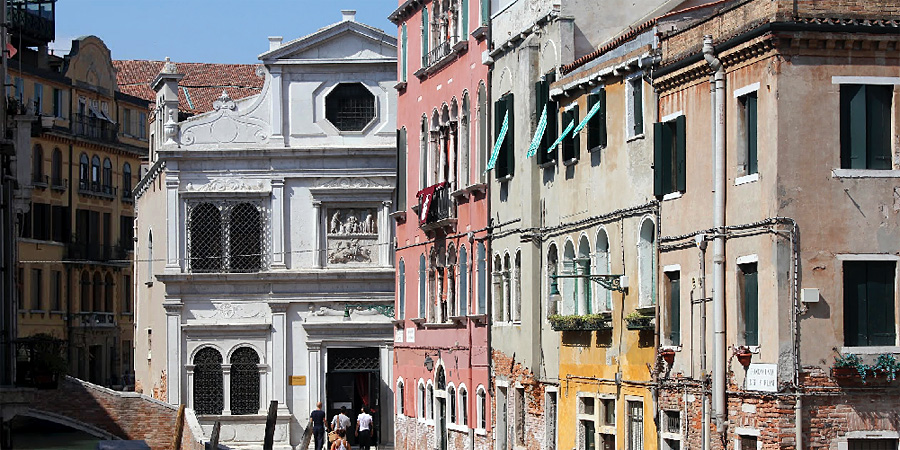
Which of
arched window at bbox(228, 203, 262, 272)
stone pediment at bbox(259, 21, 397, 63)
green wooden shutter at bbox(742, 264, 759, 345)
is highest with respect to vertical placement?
stone pediment at bbox(259, 21, 397, 63)

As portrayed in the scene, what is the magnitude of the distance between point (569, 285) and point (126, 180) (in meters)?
50.3

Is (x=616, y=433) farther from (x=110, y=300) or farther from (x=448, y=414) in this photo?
(x=110, y=300)

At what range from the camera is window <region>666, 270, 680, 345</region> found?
89.0 feet

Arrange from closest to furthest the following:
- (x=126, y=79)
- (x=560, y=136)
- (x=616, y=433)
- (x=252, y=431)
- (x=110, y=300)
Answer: (x=616, y=433), (x=560, y=136), (x=252, y=431), (x=110, y=300), (x=126, y=79)

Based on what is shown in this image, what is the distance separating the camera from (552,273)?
33375 millimetres

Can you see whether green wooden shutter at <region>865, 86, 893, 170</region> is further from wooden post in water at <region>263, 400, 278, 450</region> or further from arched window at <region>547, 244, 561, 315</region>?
wooden post in water at <region>263, 400, 278, 450</region>

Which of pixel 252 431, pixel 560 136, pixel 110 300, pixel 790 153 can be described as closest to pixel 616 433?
pixel 560 136

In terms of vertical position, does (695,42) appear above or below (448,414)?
above

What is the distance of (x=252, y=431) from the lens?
50.8 metres

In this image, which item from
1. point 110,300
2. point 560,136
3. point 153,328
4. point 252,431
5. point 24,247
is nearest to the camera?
point 560,136

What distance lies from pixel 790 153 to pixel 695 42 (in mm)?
3032

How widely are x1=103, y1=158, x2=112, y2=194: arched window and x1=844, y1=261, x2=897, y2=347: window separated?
2252 inches

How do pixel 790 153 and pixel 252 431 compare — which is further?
pixel 252 431

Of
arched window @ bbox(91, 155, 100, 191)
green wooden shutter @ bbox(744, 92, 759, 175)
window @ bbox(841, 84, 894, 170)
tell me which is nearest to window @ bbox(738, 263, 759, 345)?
green wooden shutter @ bbox(744, 92, 759, 175)
